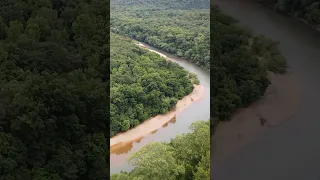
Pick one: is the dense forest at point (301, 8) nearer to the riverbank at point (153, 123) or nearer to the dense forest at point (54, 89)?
the riverbank at point (153, 123)

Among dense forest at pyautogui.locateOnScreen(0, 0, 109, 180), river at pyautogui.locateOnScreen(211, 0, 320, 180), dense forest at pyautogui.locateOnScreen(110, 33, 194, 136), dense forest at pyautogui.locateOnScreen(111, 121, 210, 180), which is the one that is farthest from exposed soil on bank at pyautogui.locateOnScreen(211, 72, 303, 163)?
dense forest at pyautogui.locateOnScreen(0, 0, 109, 180)

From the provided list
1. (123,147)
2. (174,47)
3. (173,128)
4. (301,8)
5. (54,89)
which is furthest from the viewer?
(301,8)

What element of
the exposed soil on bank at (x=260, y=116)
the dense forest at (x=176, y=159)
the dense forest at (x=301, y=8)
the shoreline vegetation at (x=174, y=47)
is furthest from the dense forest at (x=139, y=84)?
the dense forest at (x=301, y=8)

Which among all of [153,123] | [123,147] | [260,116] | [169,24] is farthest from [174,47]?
[123,147]

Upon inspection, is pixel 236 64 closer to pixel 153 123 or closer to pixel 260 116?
pixel 260 116

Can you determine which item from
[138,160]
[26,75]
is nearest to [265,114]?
[138,160]

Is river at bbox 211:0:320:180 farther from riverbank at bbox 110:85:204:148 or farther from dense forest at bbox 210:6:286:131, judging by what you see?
riverbank at bbox 110:85:204:148

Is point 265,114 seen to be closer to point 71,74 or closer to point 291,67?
point 291,67
